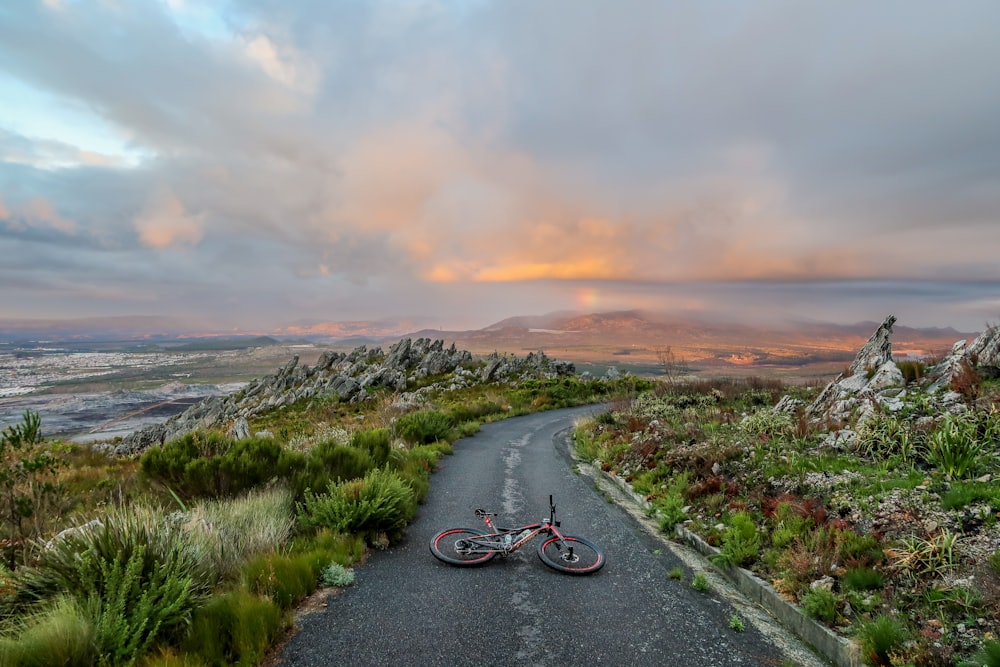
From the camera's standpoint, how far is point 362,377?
53594 millimetres

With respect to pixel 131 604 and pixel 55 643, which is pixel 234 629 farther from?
pixel 55 643

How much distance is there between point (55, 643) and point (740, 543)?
358 inches

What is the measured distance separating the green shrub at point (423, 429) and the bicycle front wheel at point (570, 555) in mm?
10765

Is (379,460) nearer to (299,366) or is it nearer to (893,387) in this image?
(893,387)

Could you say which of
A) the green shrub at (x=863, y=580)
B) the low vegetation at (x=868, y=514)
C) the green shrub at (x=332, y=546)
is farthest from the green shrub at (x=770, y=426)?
the green shrub at (x=332, y=546)

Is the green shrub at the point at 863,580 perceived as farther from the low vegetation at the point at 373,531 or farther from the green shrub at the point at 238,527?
the green shrub at the point at 238,527

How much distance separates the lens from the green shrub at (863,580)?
5957mm

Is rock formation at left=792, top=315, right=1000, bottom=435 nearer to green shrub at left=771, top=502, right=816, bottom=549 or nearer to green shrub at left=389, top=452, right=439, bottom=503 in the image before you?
green shrub at left=771, top=502, right=816, bottom=549

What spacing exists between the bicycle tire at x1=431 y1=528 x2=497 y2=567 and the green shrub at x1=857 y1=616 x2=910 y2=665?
496cm

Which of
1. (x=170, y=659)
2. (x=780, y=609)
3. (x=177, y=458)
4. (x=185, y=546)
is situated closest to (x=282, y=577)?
(x=185, y=546)

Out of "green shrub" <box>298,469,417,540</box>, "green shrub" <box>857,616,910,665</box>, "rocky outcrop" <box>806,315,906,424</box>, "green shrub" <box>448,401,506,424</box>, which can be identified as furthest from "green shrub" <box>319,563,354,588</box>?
"green shrub" <box>448,401,506,424</box>

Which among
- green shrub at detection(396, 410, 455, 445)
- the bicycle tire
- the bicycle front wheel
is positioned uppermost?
the bicycle tire

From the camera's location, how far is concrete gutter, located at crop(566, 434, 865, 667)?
527 centimetres

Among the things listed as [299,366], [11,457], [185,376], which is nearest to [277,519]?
[11,457]
